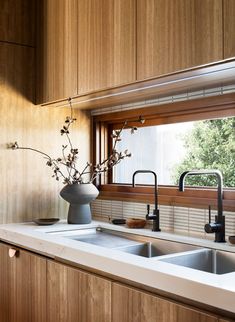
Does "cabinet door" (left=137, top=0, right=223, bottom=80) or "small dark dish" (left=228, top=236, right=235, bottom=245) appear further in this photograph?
"small dark dish" (left=228, top=236, right=235, bottom=245)

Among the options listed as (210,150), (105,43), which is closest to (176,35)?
(105,43)

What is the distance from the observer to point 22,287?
7.00 ft

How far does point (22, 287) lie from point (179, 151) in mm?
1173

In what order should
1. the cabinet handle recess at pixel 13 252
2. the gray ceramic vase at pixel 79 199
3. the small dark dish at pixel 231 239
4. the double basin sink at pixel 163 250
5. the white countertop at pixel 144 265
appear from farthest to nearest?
the gray ceramic vase at pixel 79 199 → the cabinet handle recess at pixel 13 252 → the small dark dish at pixel 231 239 → the double basin sink at pixel 163 250 → the white countertop at pixel 144 265

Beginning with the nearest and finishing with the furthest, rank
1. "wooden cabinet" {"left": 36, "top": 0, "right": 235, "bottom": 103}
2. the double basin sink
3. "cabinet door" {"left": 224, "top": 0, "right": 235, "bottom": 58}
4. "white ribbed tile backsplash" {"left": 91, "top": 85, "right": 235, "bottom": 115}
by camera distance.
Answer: "cabinet door" {"left": 224, "top": 0, "right": 235, "bottom": 58} < "wooden cabinet" {"left": 36, "top": 0, "right": 235, "bottom": 103} < the double basin sink < "white ribbed tile backsplash" {"left": 91, "top": 85, "right": 235, "bottom": 115}

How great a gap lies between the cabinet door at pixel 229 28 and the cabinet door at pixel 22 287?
4.09 feet

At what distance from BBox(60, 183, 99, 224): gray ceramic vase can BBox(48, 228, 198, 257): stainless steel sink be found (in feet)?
0.47

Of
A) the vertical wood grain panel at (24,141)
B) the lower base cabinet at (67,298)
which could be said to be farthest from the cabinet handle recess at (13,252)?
the vertical wood grain panel at (24,141)

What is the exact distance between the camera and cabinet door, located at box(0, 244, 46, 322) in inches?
77.8

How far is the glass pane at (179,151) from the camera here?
218 centimetres

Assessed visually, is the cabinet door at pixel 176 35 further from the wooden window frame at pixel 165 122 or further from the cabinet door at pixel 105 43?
the wooden window frame at pixel 165 122

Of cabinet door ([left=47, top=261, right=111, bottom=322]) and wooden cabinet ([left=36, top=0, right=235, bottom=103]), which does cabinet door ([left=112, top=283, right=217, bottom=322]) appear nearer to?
cabinet door ([left=47, top=261, right=111, bottom=322])

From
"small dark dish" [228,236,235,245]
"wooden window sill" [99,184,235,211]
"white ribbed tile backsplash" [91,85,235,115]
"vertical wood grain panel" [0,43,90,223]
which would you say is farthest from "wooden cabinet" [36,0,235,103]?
"small dark dish" [228,236,235,245]

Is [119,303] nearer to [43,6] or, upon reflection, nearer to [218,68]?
[218,68]
